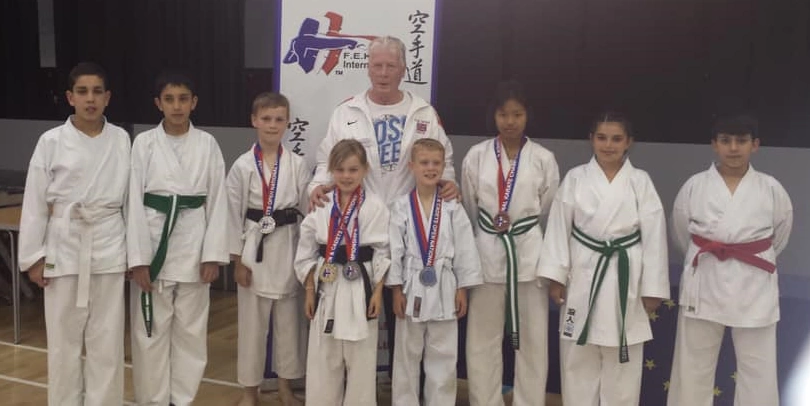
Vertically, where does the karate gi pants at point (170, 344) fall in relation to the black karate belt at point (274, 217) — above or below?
below

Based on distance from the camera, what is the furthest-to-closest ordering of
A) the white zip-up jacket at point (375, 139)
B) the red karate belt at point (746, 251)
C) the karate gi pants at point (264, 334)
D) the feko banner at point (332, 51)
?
the feko banner at point (332, 51)
the karate gi pants at point (264, 334)
the white zip-up jacket at point (375, 139)
the red karate belt at point (746, 251)

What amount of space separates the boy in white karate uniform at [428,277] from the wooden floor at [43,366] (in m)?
0.60

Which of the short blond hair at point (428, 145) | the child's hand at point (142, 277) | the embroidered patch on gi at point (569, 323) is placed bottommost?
the embroidered patch on gi at point (569, 323)

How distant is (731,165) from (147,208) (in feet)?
7.32

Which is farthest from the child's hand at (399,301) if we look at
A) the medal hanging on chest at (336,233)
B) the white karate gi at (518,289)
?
the white karate gi at (518,289)

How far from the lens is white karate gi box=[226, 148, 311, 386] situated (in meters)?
2.95

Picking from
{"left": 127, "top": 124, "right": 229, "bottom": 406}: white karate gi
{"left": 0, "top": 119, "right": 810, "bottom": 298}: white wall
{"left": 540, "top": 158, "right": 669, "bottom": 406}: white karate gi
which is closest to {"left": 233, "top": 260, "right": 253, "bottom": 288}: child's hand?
{"left": 127, "top": 124, "right": 229, "bottom": 406}: white karate gi

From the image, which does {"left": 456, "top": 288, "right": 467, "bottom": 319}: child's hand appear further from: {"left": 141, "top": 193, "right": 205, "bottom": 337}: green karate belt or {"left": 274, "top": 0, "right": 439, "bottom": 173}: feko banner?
{"left": 141, "top": 193, "right": 205, "bottom": 337}: green karate belt

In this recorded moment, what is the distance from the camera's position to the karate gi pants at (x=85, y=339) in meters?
2.62

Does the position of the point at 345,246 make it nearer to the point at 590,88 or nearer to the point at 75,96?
the point at 75,96

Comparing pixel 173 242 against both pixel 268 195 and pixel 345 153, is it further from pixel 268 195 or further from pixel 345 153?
pixel 345 153

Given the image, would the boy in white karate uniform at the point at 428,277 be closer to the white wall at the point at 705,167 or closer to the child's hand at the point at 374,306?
the child's hand at the point at 374,306

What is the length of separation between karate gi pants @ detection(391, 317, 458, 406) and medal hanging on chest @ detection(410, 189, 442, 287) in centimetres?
20

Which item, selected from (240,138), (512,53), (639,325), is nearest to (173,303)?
(639,325)
